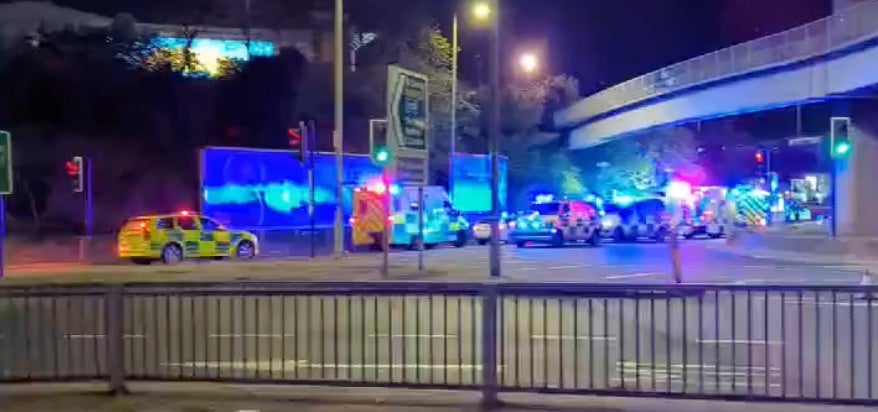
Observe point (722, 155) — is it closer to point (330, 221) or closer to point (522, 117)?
point (522, 117)

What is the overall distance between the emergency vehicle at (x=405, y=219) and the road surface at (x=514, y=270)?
1.13m

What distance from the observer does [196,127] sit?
155 feet

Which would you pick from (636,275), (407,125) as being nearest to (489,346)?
(407,125)

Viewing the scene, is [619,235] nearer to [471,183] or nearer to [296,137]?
[471,183]

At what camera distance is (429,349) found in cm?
1056

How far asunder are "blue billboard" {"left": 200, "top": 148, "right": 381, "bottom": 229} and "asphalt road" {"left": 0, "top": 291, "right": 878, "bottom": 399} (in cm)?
2380

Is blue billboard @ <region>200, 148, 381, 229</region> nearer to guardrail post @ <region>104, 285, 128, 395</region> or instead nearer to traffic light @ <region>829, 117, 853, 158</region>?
traffic light @ <region>829, 117, 853, 158</region>

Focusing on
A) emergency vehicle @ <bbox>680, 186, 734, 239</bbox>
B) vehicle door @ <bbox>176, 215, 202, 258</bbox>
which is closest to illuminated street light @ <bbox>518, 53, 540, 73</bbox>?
emergency vehicle @ <bbox>680, 186, 734, 239</bbox>

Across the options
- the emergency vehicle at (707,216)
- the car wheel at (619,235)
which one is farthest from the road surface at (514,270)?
the emergency vehicle at (707,216)

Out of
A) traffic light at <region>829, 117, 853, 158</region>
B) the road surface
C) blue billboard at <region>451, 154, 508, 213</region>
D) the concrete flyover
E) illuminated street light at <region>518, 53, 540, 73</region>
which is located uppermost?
illuminated street light at <region>518, 53, 540, 73</region>

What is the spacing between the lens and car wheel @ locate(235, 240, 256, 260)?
34781mm

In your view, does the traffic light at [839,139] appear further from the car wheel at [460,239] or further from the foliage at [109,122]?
the foliage at [109,122]

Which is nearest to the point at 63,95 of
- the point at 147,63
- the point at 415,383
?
the point at 147,63

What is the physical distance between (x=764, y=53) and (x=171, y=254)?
861 inches
